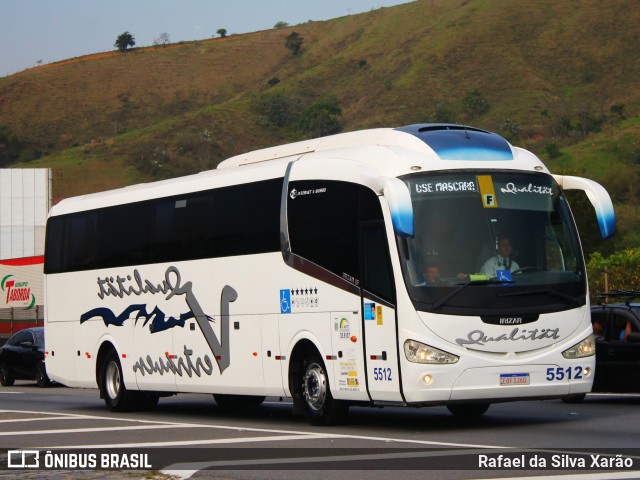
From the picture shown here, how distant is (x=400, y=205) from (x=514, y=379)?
2483mm

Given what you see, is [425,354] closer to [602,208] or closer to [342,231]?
[342,231]

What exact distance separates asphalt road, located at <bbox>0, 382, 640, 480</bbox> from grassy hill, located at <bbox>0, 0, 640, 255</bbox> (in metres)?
74.5

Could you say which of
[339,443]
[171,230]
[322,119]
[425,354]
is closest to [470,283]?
[425,354]

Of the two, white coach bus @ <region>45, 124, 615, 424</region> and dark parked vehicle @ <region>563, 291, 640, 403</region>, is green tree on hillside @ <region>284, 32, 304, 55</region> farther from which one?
white coach bus @ <region>45, 124, 615, 424</region>

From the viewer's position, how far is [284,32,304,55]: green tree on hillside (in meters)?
192

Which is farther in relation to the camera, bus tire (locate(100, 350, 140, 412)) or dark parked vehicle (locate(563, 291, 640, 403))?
bus tire (locate(100, 350, 140, 412))

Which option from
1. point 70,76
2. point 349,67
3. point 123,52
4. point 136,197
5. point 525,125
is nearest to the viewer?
point 136,197

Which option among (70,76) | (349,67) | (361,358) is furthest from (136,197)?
(70,76)

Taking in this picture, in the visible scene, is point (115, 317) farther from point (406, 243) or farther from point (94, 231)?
point (406, 243)

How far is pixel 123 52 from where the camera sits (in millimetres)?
199500

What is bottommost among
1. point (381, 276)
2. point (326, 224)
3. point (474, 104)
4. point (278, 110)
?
point (381, 276)

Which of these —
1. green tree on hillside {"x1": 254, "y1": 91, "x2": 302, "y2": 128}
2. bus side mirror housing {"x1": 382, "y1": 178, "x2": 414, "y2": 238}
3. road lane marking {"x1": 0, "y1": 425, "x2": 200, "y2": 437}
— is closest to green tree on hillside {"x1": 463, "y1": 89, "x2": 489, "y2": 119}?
green tree on hillside {"x1": 254, "y1": 91, "x2": 302, "y2": 128}

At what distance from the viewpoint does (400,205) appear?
1450cm

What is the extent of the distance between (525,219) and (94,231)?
355 inches
